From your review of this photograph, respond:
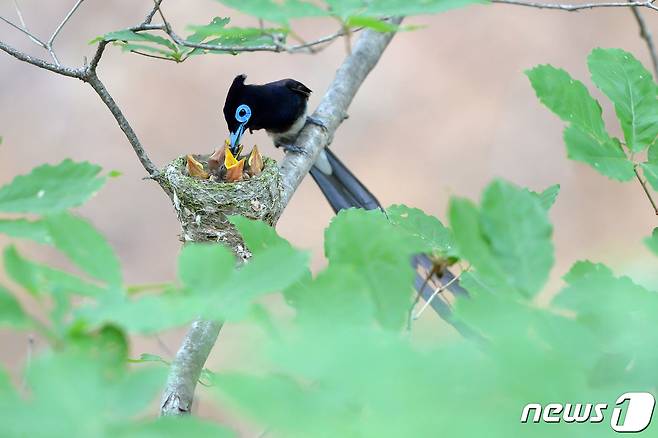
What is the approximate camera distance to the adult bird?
8.73 ft

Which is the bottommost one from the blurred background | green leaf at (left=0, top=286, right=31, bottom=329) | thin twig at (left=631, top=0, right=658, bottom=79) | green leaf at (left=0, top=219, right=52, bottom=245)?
green leaf at (left=0, top=286, right=31, bottom=329)

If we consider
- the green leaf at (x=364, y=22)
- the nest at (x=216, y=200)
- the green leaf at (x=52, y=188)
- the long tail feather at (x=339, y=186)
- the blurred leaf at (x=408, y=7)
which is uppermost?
the long tail feather at (x=339, y=186)

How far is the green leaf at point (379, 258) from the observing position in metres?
0.55

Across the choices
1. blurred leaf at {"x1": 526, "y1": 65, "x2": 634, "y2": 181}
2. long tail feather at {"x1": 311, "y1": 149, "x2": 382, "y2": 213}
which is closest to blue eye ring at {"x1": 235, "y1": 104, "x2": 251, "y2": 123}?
long tail feather at {"x1": 311, "y1": 149, "x2": 382, "y2": 213}

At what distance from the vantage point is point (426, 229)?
2.77 feet

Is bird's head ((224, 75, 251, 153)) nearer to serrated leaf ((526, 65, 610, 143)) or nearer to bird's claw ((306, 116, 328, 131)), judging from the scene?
bird's claw ((306, 116, 328, 131))

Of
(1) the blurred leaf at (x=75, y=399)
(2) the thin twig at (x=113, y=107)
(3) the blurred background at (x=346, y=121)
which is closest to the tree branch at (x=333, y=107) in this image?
(2) the thin twig at (x=113, y=107)

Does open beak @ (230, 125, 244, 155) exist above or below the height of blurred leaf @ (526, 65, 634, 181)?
above

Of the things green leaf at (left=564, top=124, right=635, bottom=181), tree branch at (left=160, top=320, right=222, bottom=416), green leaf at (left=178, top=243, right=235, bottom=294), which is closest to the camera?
green leaf at (left=178, top=243, right=235, bottom=294)

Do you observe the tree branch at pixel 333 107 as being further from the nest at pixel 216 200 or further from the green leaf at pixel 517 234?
the green leaf at pixel 517 234

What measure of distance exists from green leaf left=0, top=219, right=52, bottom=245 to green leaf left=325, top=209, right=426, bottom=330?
0.66 feet

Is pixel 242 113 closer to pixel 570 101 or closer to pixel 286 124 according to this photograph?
pixel 286 124

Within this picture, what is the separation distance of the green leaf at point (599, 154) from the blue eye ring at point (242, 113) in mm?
1969

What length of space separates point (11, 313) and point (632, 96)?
60cm
